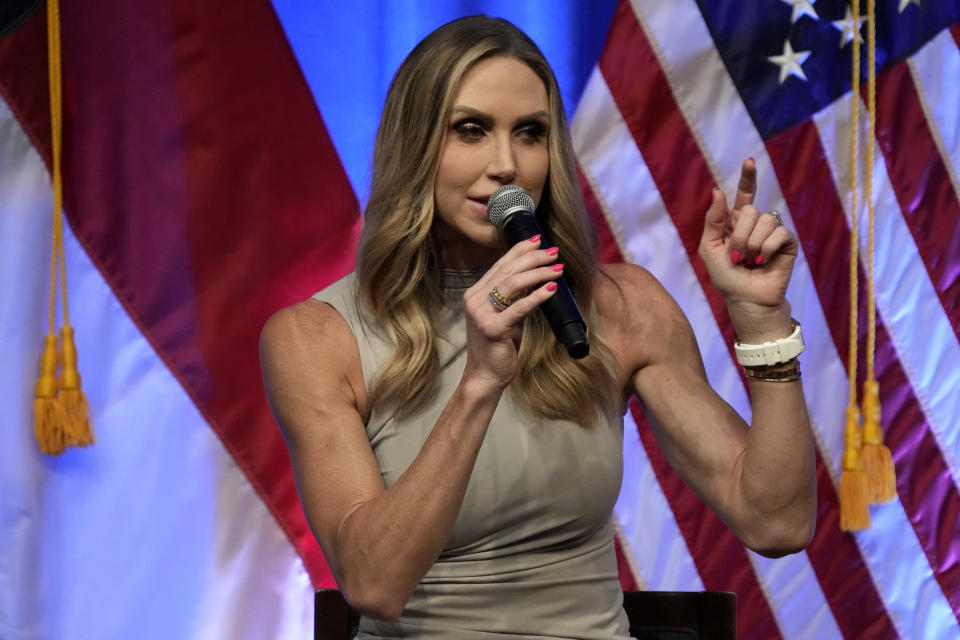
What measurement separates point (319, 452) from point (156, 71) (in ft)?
3.38

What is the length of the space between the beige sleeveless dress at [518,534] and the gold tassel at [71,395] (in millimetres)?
712

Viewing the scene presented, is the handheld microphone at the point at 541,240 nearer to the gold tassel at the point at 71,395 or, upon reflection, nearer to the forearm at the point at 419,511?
the forearm at the point at 419,511

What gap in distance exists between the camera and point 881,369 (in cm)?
235

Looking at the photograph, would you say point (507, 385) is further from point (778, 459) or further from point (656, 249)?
point (656, 249)

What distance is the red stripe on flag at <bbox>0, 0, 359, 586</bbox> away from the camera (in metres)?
2.08

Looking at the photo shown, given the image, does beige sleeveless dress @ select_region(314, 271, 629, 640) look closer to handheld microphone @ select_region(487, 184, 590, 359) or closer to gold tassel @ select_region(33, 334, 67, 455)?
handheld microphone @ select_region(487, 184, 590, 359)

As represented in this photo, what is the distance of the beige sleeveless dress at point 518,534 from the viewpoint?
145cm

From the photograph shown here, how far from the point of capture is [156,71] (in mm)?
2125

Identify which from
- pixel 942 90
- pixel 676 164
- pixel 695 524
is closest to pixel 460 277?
pixel 676 164

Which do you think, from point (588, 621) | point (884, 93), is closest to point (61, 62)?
point (588, 621)

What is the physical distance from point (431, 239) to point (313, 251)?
2.18 feet

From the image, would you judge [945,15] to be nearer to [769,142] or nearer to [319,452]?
[769,142]

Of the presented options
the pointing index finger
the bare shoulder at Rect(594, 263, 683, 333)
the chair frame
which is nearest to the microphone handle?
the pointing index finger

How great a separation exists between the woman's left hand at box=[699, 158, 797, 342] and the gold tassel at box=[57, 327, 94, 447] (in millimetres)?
1172
